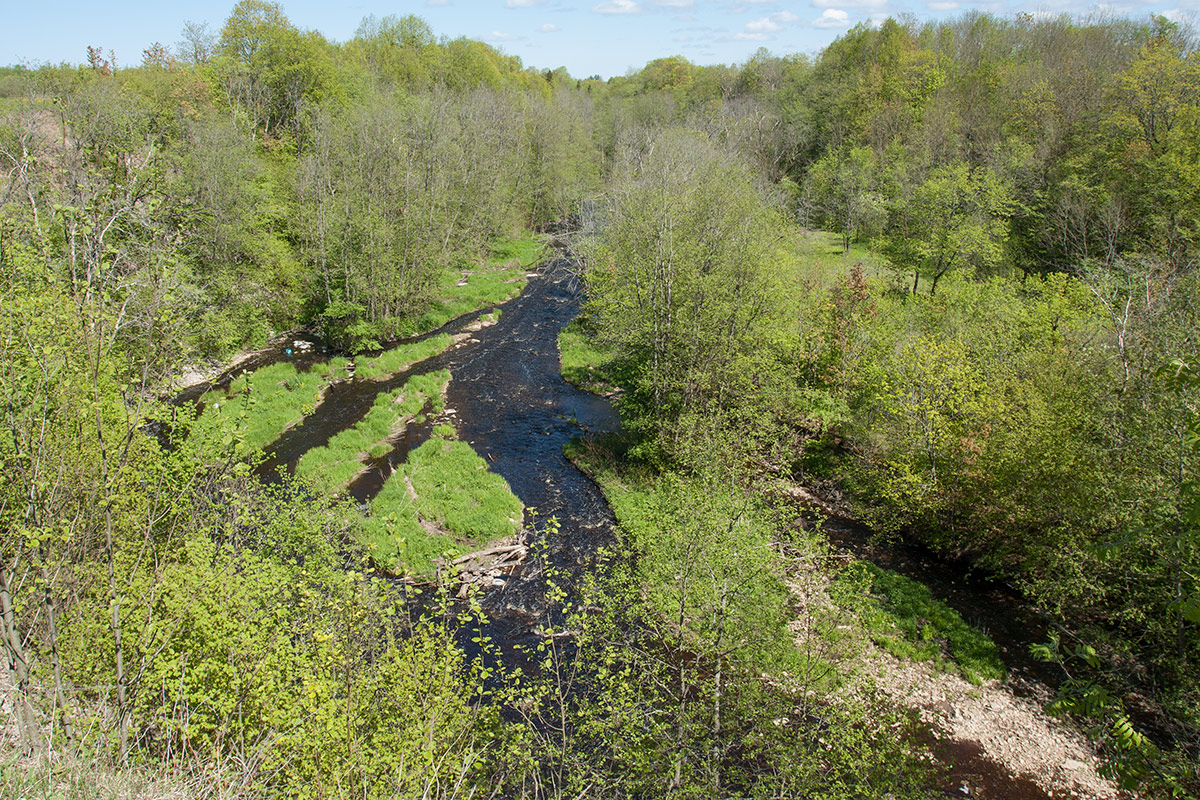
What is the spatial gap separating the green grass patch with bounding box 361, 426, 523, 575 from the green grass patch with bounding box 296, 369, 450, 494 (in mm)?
2103

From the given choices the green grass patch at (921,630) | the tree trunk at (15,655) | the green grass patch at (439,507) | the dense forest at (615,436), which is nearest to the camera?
the tree trunk at (15,655)

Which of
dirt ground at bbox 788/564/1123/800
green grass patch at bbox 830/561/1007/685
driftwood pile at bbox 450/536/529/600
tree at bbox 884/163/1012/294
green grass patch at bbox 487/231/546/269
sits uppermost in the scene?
tree at bbox 884/163/1012/294

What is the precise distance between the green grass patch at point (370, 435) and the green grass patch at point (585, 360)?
697cm

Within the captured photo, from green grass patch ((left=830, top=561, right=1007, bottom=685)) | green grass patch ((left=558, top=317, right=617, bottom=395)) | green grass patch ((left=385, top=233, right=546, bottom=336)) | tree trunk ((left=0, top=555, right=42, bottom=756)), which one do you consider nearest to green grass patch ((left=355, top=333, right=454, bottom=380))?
green grass patch ((left=385, top=233, right=546, bottom=336))

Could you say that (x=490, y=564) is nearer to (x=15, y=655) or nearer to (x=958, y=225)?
(x=15, y=655)

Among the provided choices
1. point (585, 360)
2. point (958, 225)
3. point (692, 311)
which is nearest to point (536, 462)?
point (692, 311)

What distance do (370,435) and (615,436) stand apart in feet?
35.3

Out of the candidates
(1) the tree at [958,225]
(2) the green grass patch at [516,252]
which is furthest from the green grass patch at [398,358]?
(1) the tree at [958,225]

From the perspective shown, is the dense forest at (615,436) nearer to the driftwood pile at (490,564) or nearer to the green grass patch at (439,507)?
the green grass patch at (439,507)

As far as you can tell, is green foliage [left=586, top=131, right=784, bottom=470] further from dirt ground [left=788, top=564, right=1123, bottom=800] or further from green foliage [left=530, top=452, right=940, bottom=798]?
dirt ground [left=788, top=564, right=1123, bottom=800]

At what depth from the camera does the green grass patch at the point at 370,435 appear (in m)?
25.7

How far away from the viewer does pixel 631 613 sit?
14094mm

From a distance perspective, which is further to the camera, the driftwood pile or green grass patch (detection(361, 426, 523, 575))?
green grass patch (detection(361, 426, 523, 575))

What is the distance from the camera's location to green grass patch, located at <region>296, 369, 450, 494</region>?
25.7 m
